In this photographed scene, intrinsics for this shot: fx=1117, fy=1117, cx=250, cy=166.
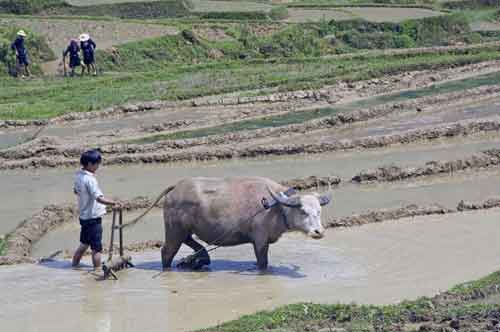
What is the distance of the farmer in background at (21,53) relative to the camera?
78.1ft

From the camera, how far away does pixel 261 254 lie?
10.2 m

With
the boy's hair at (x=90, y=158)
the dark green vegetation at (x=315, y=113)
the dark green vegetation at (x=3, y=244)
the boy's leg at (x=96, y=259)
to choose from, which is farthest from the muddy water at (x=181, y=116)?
the boy's hair at (x=90, y=158)

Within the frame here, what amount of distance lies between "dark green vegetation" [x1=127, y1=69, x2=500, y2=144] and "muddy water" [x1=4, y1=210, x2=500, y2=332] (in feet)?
20.8

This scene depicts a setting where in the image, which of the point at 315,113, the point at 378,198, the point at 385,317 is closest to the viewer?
the point at 385,317

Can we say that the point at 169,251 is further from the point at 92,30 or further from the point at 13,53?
Result: the point at 92,30

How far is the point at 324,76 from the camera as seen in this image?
22.3m

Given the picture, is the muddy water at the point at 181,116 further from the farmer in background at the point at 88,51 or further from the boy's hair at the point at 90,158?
the boy's hair at the point at 90,158

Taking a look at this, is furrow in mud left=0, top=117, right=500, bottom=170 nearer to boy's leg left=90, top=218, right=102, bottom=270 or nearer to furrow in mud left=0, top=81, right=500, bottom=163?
furrow in mud left=0, top=81, right=500, bottom=163

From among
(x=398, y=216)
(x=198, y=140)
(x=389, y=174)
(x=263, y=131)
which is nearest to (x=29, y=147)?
(x=198, y=140)

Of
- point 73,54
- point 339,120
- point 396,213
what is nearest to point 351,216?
point 396,213

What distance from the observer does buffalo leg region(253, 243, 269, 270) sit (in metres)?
10.2

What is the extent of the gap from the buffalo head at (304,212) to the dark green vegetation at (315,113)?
7324 millimetres

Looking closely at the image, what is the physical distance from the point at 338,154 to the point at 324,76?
657 centimetres

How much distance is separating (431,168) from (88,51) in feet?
38.6
